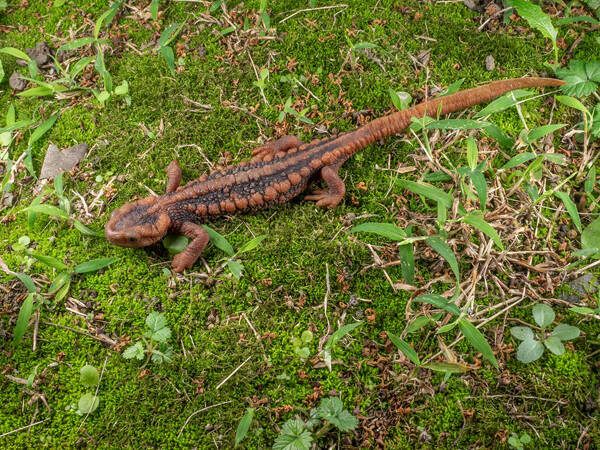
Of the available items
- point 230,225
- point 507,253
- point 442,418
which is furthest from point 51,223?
point 507,253

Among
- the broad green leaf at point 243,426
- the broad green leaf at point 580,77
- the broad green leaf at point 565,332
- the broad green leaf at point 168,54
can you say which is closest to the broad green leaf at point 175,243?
the broad green leaf at point 243,426

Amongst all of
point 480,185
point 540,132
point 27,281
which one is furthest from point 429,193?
point 27,281

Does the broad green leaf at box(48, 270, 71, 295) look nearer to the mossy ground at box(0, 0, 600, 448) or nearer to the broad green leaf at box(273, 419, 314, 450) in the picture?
the mossy ground at box(0, 0, 600, 448)

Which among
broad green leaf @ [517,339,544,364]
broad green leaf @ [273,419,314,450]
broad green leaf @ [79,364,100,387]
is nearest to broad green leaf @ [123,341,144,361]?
broad green leaf @ [79,364,100,387]

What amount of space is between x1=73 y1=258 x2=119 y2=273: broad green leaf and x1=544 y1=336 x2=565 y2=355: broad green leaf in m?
3.70

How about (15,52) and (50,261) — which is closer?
(50,261)

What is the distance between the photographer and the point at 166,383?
3.33 metres

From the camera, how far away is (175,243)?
13.1 ft

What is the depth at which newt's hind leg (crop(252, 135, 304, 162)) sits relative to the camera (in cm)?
425

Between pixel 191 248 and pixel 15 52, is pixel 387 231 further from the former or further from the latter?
pixel 15 52

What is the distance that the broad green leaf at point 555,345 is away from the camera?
319cm

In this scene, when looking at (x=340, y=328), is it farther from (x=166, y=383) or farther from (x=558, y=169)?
(x=558, y=169)

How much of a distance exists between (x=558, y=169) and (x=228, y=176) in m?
3.23

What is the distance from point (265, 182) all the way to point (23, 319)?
2.36 metres
